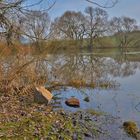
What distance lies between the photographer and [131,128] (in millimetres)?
9312

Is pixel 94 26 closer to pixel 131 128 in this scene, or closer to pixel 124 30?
pixel 124 30

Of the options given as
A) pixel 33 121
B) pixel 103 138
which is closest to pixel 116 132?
pixel 103 138

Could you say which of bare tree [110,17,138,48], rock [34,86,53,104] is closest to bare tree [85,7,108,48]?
bare tree [110,17,138,48]

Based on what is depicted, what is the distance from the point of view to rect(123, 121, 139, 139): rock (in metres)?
9.02

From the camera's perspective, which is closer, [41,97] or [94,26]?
Answer: [41,97]

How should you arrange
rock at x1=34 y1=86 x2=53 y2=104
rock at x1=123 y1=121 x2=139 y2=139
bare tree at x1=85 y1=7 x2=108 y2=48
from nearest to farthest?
rock at x1=123 y1=121 x2=139 y2=139 < rock at x1=34 y1=86 x2=53 y2=104 < bare tree at x1=85 y1=7 x2=108 y2=48

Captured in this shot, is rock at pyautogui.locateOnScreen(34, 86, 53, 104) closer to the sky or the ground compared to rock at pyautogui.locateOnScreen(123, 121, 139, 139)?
closer to the sky

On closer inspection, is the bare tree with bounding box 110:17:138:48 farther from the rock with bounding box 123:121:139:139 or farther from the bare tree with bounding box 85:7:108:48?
the rock with bounding box 123:121:139:139

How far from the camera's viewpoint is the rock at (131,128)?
29.6 feet

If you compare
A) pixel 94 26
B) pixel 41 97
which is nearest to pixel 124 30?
pixel 94 26

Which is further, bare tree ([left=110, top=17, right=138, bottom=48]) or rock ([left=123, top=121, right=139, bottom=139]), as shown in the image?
bare tree ([left=110, top=17, right=138, bottom=48])

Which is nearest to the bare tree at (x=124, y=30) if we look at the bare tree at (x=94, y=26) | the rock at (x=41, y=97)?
the bare tree at (x=94, y=26)

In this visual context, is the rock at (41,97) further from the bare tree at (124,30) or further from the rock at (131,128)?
the bare tree at (124,30)

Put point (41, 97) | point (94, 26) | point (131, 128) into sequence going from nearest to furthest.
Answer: point (131, 128), point (41, 97), point (94, 26)
